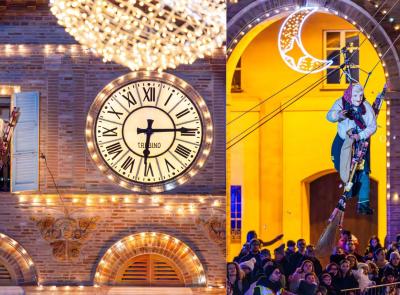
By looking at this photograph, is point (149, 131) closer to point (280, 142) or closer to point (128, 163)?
point (128, 163)

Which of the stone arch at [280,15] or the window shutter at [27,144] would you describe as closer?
the window shutter at [27,144]

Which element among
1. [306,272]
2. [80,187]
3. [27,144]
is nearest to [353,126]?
[306,272]

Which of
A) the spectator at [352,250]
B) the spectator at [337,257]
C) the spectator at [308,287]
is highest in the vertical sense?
the spectator at [352,250]

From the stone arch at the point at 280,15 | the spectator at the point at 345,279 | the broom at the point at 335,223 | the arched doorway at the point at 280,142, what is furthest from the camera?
the arched doorway at the point at 280,142

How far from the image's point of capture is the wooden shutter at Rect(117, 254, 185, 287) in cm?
1489

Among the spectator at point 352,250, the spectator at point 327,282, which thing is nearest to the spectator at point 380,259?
the spectator at point 352,250

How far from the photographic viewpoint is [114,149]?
48.5ft

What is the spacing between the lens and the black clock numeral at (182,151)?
580 inches

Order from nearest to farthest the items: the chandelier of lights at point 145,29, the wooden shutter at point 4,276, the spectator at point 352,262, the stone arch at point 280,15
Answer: the chandelier of lights at point 145,29, the wooden shutter at point 4,276, the spectator at point 352,262, the stone arch at point 280,15

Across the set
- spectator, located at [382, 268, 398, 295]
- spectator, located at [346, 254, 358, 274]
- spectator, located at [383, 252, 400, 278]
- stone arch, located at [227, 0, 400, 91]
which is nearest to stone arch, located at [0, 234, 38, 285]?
spectator, located at [346, 254, 358, 274]

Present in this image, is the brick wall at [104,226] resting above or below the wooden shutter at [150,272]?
above

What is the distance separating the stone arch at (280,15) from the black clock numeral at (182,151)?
559cm

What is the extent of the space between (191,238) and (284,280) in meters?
1.48

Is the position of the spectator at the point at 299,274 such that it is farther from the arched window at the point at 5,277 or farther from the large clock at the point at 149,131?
the arched window at the point at 5,277
